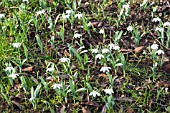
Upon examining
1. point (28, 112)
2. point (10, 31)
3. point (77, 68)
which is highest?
point (10, 31)

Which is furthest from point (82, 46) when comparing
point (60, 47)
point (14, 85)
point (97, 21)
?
point (14, 85)

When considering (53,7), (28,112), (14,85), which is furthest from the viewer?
(53,7)

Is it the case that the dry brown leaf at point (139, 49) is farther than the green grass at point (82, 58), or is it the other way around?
the dry brown leaf at point (139, 49)

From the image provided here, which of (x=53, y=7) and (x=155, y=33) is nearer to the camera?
(x=155, y=33)

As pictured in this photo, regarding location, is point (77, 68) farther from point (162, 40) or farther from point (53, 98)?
point (162, 40)

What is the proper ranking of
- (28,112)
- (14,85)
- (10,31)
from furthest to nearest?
1. (10,31)
2. (14,85)
3. (28,112)

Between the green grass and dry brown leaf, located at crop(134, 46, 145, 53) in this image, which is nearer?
the green grass

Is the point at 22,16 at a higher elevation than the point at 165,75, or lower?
higher
